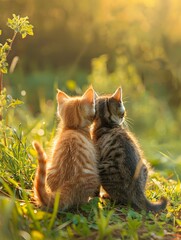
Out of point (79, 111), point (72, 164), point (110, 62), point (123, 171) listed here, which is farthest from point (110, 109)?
point (110, 62)

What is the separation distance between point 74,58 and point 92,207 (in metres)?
7.25

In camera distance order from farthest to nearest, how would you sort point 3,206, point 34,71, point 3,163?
point 34,71 → point 3,163 → point 3,206

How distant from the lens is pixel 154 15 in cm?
895

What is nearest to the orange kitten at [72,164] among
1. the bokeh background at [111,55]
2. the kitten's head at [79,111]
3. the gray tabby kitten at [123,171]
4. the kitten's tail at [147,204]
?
the kitten's head at [79,111]

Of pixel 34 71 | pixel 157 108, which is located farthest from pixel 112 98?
pixel 34 71

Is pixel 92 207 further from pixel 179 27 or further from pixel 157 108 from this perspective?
pixel 179 27

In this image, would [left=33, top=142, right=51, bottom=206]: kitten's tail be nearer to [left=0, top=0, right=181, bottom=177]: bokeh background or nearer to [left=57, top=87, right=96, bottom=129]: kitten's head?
[left=57, top=87, right=96, bottom=129]: kitten's head

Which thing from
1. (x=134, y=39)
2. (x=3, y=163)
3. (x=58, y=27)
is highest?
(x=58, y=27)

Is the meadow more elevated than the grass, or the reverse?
the meadow

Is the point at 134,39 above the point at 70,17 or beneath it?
beneath

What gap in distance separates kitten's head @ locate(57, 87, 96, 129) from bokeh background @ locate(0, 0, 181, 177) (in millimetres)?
3741

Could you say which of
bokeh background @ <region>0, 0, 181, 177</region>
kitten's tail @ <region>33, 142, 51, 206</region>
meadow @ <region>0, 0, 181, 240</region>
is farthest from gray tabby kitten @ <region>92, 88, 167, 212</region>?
bokeh background @ <region>0, 0, 181, 177</region>

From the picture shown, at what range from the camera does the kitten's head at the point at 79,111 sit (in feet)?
10.9

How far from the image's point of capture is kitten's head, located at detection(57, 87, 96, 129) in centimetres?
333
